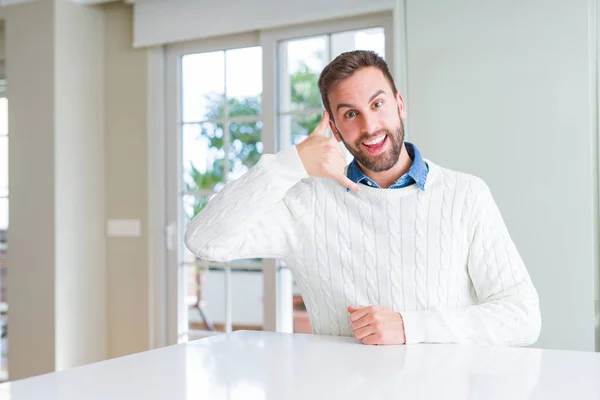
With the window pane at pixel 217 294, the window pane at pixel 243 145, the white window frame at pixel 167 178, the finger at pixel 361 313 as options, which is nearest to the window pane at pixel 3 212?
the white window frame at pixel 167 178

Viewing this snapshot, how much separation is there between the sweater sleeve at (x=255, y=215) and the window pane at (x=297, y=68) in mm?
1853

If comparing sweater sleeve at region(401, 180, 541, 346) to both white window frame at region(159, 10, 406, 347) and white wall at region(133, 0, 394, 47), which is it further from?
white window frame at region(159, 10, 406, 347)

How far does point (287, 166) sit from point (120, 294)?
2.71m

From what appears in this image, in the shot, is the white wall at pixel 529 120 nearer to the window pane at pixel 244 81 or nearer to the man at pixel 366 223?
the man at pixel 366 223

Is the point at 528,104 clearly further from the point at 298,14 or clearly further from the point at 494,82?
the point at 298,14

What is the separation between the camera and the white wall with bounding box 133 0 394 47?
10.8ft

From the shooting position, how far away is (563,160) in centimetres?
257

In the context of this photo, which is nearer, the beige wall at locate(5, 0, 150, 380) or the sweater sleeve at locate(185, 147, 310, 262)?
the sweater sleeve at locate(185, 147, 310, 262)

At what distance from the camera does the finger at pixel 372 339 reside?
56.9 inches

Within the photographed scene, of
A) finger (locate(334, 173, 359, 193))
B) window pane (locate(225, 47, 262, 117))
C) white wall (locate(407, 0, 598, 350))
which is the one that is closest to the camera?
finger (locate(334, 173, 359, 193))

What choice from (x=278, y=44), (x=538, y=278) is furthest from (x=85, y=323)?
(x=538, y=278)

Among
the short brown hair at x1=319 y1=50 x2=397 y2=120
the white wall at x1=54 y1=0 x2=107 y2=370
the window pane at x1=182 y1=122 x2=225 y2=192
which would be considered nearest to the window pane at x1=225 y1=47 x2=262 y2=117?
the window pane at x1=182 y1=122 x2=225 y2=192

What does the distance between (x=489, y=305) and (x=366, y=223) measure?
0.38m

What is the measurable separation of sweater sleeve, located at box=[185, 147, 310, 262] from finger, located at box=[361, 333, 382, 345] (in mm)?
426
